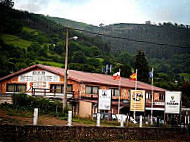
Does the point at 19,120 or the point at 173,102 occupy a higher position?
the point at 173,102

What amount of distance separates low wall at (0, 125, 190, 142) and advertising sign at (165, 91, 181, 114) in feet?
5.28

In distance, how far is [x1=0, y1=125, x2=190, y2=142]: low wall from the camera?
1820 centimetres

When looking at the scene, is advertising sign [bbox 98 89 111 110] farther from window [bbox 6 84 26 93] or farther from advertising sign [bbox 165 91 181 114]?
window [bbox 6 84 26 93]

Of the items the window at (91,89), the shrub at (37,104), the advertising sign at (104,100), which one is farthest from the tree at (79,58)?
the advertising sign at (104,100)

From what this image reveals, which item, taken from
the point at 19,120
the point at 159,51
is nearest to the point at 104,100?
the point at 19,120

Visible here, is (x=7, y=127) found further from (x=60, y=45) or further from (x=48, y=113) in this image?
(x=60, y=45)

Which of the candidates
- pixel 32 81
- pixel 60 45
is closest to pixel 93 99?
pixel 32 81

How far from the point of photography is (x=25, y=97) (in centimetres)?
3180

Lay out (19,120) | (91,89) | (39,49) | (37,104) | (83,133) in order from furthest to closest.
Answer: (39,49) → (91,89) → (37,104) → (19,120) → (83,133)

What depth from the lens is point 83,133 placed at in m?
22.8

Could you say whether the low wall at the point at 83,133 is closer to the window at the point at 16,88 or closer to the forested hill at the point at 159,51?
the window at the point at 16,88

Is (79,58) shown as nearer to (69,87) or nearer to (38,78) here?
(38,78)

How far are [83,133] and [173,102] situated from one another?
40.0ft

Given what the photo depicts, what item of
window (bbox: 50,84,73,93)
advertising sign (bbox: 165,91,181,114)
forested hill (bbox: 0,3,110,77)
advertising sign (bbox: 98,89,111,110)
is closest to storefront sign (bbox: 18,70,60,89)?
window (bbox: 50,84,73,93)
